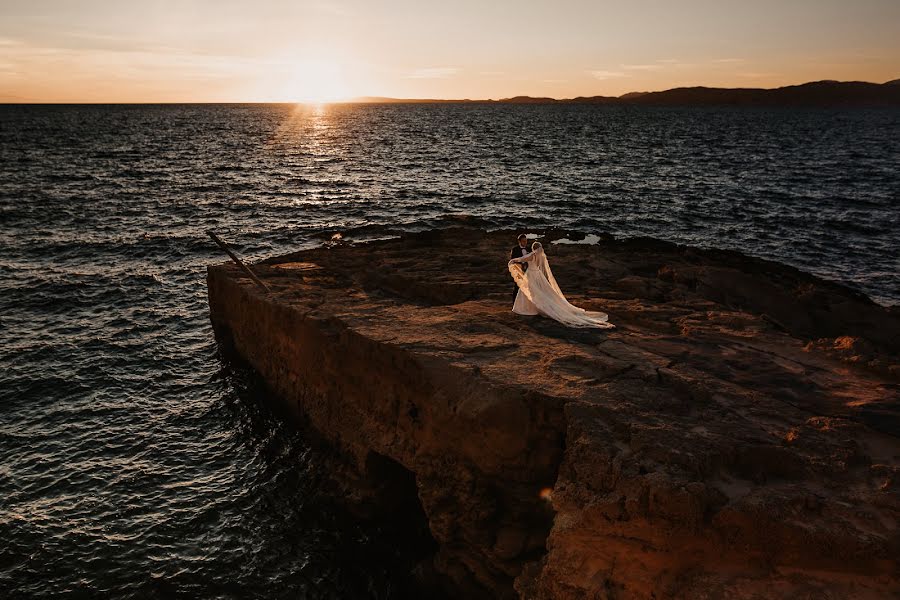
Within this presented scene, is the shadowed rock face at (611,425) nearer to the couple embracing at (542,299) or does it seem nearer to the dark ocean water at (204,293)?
the couple embracing at (542,299)

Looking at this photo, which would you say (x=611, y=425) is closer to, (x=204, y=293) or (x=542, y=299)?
(x=542, y=299)

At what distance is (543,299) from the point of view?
1288cm

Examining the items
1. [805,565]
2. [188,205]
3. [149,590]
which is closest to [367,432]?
[149,590]

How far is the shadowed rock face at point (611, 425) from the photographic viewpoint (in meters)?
6.87

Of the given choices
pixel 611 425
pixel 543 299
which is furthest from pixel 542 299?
pixel 611 425

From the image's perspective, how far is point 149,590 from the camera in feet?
33.3

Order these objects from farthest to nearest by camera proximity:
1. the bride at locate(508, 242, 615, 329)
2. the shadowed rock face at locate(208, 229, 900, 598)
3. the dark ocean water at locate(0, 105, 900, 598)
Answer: the bride at locate(508, 242, 615, 329)
the dark ocean water at locate(0, 105, 900, 598)
the shadowed rock face at locate(208, 229, 900, 598)

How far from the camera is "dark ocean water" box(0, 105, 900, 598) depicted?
11.0m

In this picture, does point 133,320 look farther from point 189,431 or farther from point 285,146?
point 285,146

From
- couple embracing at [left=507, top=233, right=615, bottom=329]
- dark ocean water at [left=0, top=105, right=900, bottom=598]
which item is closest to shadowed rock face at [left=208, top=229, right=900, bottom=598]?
couple embracing at [left=507, top=233, right=615, bottom=329]

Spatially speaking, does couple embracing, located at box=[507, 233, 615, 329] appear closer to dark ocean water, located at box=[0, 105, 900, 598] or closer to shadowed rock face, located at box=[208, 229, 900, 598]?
shadowed rock face, located at box=[208, 229, 900, 598]

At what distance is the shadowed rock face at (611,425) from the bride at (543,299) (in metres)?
0.35

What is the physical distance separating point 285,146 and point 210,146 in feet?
33.1

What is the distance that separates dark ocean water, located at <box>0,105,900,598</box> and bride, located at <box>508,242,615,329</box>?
224 inches
